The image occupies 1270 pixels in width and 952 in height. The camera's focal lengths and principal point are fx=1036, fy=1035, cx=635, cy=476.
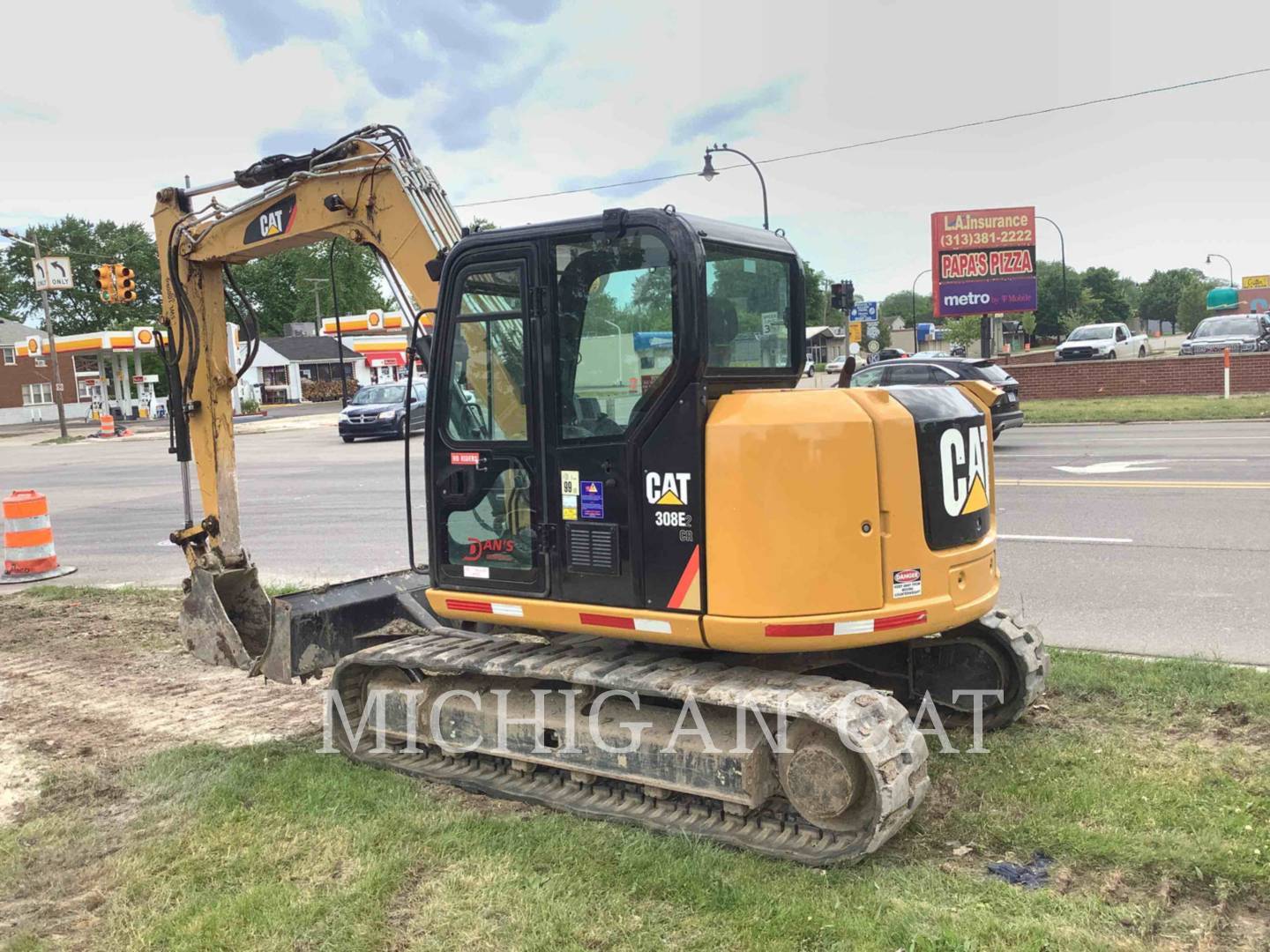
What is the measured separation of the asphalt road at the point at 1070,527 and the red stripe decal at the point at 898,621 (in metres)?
3.08

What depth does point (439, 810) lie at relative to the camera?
15.8ft

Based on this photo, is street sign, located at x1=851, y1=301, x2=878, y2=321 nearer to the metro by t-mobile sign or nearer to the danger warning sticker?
the metro by t-mobile sign

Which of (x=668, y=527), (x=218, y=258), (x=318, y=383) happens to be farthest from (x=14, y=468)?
(x=318, y=383)

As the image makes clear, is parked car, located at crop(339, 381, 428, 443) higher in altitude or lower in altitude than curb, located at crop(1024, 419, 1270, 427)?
higher

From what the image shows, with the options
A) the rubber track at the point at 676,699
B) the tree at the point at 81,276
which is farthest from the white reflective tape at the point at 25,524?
the tree at the point at 81,276

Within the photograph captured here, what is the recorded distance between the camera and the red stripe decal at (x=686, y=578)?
175 inches

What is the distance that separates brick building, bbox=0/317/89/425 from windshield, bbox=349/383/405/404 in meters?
43.5

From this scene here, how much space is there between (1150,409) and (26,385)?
6848 cm

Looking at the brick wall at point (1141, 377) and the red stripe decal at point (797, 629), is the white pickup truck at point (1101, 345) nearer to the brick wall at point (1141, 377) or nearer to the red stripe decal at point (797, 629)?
the brick wall at point (1141, 377)

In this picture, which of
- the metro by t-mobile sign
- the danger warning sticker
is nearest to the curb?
the metro by t-mobile sign

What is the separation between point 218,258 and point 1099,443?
1664cm

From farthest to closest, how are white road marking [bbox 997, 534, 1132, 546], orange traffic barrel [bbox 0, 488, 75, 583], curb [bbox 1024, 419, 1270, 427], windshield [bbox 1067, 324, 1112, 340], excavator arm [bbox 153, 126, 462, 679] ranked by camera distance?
windshield [bbox 1067, 324, 1112, 340], curb [bbox 1024, 419, 1270, 427], orange traffic barrel [bbox 0, 488, 75, 583], white road marking [bbox 997, 534, 1132, 546], excavator arm [bbox 153, 126, 462, 679]

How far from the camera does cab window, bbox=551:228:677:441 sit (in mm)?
4473

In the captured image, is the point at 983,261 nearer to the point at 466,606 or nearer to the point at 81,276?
the point at 466,606
